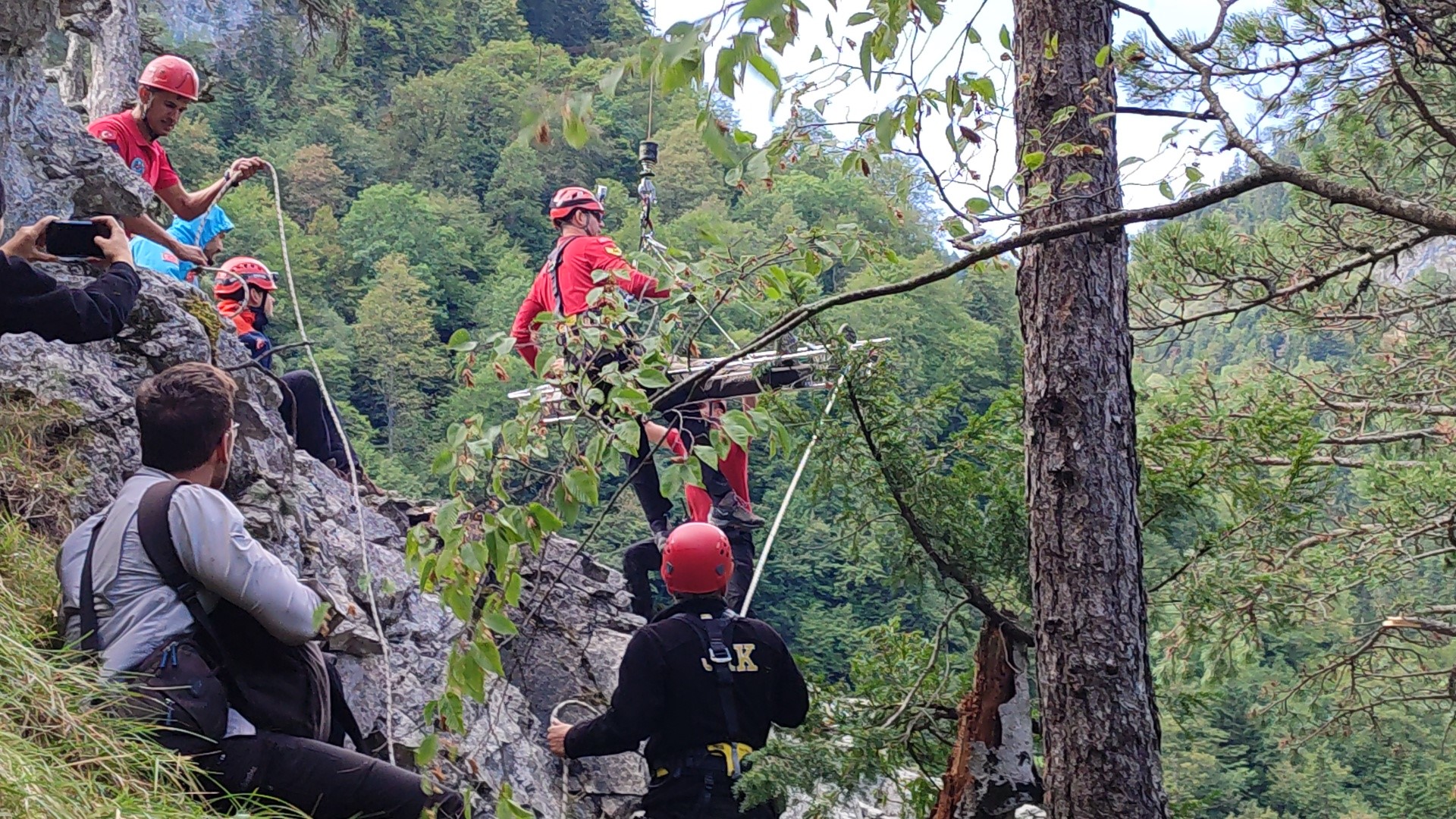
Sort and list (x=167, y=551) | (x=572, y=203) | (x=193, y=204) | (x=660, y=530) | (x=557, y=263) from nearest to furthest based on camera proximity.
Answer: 1. (x=167, y=551)
2. (x=193, y=204)
3. (x=557, y=263)
4. (x=572, y=203)
5. (x=660, y=530)

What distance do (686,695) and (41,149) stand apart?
11.8 feet

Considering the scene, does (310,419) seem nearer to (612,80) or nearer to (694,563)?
(694,563)

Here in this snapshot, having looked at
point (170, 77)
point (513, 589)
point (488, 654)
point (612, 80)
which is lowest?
point (488, 654)

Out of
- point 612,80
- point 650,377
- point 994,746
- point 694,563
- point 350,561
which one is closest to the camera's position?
point 612,80

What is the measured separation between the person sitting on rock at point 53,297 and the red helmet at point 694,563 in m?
1.74

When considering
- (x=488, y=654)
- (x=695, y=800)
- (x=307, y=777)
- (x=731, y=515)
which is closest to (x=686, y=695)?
(x=695, y=800)

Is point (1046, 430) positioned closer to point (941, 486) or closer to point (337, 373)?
point (941, 486)

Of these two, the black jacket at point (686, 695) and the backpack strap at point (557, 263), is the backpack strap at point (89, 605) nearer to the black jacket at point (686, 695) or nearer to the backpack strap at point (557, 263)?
the black jacket at point (686, 695)

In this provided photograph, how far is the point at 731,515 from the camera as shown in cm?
623

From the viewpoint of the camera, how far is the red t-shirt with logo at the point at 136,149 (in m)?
5.35

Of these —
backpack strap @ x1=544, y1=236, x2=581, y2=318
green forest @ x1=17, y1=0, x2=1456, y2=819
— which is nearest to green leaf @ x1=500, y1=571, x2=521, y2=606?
green forest @ x1=17, y1=0, x2=1456, y2=819

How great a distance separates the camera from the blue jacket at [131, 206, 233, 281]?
5.42 m

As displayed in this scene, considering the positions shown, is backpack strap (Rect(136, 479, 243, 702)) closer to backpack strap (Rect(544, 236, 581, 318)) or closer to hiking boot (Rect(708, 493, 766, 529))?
backpack strap (Rect(544, 236, 581, 318))

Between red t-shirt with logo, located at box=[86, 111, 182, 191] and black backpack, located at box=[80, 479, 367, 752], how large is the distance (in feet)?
10.6
